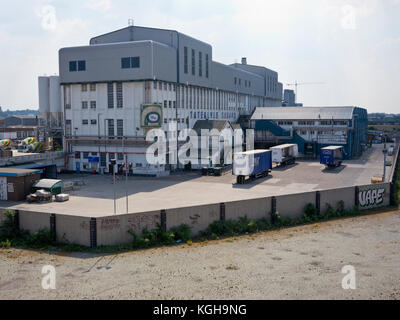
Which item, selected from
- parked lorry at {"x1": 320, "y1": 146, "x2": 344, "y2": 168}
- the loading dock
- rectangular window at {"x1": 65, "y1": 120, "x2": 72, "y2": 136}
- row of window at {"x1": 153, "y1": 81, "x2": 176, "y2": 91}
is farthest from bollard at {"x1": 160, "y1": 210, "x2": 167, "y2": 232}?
rectangular window at {"x1": 65, "y1": 120, "x2": 72, "y2": 136}

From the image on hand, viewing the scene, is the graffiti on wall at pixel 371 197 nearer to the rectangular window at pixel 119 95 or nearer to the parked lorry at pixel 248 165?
the parked lorry at pixel 248 165

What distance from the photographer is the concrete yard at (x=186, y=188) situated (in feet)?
119

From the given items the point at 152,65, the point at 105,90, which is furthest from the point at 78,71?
the point at 152,65

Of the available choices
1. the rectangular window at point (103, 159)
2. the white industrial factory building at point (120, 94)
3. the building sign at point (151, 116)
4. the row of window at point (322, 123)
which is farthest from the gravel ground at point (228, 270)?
the row of window at point (322, 123)

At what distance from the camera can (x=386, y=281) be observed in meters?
19.1

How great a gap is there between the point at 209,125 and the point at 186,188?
77.2ft

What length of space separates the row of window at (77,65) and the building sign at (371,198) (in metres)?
41.9

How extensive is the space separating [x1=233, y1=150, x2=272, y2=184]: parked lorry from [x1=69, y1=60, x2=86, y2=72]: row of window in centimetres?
2646

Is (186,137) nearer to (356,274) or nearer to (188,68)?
(188,68)

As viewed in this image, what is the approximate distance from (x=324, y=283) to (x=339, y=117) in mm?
62007

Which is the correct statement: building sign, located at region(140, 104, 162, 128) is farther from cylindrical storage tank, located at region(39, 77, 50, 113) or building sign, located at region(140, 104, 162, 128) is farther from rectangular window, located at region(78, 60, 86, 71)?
cylindrical storage tank, located at region(39, 77, 50, 113)

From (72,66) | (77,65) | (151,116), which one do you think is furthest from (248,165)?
(72,66)

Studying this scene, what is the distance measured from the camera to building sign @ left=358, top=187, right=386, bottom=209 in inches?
1357

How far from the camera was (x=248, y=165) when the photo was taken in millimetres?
47844
